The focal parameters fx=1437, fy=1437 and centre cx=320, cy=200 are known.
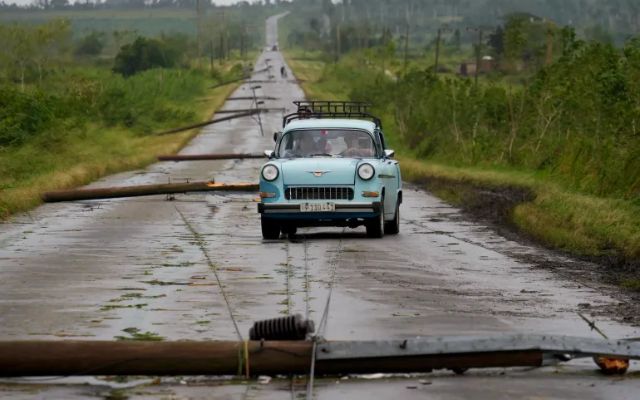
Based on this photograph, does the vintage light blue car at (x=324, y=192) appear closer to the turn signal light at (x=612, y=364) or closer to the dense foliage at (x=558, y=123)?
the dense foliage at (x=558, y=123)

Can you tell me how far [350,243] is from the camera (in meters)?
20.1

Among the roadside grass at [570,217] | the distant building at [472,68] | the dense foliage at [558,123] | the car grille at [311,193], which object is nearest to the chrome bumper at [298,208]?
the car grille at [311,193]

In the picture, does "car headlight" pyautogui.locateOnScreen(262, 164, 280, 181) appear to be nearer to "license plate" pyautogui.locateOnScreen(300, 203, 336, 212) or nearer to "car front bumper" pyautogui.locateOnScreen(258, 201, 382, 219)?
"car front bumper" pyautogui.locateOnScreen(258, 201, 382, 219)

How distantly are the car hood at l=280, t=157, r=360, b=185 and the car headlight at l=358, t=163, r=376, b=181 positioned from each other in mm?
90

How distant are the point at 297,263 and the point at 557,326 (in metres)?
5.73

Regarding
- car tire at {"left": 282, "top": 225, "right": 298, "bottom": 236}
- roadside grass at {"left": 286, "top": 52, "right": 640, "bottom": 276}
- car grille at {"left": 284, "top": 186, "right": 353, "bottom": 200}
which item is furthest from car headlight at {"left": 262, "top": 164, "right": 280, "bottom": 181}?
roadside grass at {"left": 286, "top": 52, "right": 640, "bottom": 276}

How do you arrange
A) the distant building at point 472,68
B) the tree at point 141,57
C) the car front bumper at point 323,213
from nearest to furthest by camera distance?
the car front bumper at point 323,213
the distant building at point 472,68
the tree at point 141,57

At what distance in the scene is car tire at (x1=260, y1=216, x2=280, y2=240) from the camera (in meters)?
20.5

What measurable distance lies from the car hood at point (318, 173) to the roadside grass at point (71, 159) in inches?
266

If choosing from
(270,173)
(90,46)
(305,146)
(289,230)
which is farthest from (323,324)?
(90,46)

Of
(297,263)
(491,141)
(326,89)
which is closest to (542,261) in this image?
(297,263)

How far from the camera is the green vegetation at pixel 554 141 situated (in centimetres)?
2119

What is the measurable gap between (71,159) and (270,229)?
74.9ft

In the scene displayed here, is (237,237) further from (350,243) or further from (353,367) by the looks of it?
(353,367)
